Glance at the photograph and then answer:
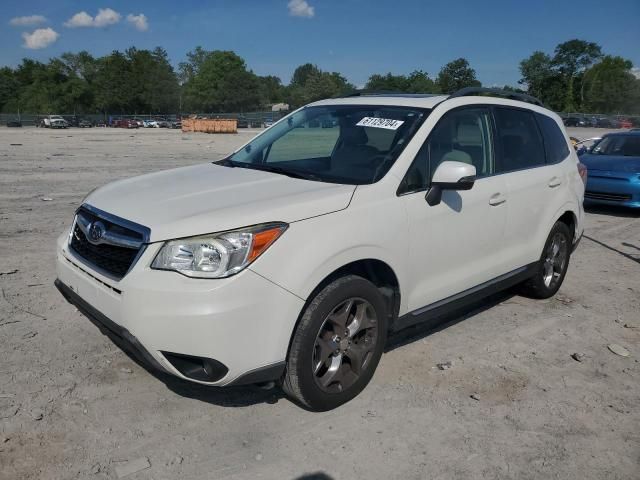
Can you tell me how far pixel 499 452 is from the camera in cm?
303

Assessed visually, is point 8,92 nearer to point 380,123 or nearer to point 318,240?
point 380,123

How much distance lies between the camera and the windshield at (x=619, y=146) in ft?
35.1

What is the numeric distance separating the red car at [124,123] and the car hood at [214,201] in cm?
7536

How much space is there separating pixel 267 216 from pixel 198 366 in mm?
860

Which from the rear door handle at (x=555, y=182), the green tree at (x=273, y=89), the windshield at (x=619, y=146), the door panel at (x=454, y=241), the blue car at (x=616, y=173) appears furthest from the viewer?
the green tree at (x=273, y=89)

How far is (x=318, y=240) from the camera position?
3023 millimetres

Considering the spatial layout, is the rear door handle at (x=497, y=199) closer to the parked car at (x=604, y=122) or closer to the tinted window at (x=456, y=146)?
the tinted window at (x=456, y=146)

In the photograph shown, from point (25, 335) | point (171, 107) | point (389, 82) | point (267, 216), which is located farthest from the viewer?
point (389, 82)

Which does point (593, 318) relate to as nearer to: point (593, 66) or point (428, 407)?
point (428, 407)

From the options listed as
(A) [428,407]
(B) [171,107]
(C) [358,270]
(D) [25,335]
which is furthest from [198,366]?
(B) [171,107]

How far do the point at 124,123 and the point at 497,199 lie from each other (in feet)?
254

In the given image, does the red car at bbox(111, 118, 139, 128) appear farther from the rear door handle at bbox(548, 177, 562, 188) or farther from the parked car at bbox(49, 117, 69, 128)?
the rear door handle at bbox(548, 177, 562, 188)

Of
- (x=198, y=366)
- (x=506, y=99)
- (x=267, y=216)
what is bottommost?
(x=198, y=366)

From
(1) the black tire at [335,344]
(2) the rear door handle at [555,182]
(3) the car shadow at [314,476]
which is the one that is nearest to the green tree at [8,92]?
(2) the rear door handle at [555,182]
